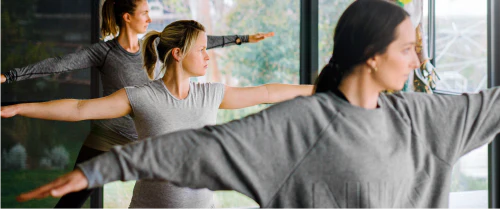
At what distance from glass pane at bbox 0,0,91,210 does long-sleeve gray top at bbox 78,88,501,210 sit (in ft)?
6.19

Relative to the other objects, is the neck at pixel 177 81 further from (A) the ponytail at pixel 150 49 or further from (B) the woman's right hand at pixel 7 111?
(B) the woman's right hand at pixel 7 111

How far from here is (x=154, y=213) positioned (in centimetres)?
100

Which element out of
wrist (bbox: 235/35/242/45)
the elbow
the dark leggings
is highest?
wrist (bbox: 235/35/242/45)

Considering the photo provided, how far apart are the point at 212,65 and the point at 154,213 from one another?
6.34 ft

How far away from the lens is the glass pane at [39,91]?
2.69 meters

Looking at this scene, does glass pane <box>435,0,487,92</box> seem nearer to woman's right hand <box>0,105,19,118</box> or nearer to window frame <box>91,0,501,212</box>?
window frame <box>91,0,501,212</box>

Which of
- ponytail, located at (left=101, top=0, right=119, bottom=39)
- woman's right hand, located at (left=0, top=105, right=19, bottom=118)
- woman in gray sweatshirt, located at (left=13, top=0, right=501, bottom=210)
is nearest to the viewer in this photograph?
woman in gray sweatshirt, located at (left=13, top=0, right=501, bottom=210)

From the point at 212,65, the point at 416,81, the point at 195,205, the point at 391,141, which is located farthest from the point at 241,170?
the point at 212,65

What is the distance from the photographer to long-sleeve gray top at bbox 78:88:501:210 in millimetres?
942

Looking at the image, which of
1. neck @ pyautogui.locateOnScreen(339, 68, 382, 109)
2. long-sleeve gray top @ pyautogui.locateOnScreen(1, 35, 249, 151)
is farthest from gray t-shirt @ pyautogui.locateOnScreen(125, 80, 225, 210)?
neck @ pyautogui.locateOnScreen(339, 68, 382, 109)

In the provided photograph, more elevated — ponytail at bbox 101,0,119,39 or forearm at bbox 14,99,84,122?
ponytail at bbox 101,0,119,39

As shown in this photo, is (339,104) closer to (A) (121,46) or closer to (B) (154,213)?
(B) (154,213)

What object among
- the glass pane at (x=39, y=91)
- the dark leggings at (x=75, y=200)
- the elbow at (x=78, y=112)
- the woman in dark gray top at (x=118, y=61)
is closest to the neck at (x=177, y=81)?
the elbow at (x=78, y=112)

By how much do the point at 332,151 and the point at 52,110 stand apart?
77 cm
